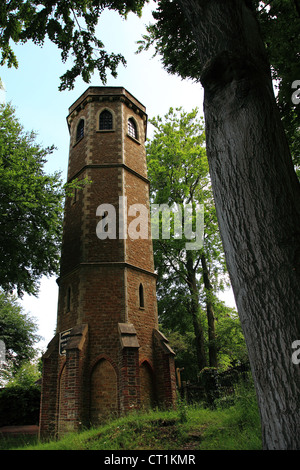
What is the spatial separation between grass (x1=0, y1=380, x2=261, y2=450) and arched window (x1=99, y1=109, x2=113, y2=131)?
12.3 meters

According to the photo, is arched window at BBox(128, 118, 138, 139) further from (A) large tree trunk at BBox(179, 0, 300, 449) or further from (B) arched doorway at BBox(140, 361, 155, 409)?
(A) large tree trunk at BBox(179, 0, 300, 449)

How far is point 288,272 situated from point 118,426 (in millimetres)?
6278

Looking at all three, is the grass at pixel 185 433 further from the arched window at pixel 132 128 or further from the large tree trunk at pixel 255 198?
the arched window at pixel 132 128

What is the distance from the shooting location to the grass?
4660 mm

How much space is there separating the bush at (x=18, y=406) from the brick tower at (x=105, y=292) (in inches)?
315

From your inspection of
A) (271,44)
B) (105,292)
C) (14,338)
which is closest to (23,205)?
(105,292)

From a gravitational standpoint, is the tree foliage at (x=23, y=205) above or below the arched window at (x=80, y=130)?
below

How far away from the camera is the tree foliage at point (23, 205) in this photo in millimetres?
10992

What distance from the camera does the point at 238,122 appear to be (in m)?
2.79

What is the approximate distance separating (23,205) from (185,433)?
29.3ft

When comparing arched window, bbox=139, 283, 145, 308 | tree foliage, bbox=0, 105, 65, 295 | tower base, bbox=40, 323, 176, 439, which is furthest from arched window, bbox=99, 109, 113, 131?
tower base, bbox=40, 323, 176, 439

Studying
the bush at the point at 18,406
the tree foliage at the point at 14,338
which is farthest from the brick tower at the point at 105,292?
the tree foliage at the point at 14,338

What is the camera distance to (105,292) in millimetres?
11219

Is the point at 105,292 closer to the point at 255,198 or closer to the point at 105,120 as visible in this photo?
the point at 105,120
